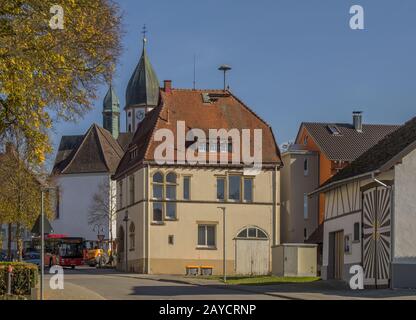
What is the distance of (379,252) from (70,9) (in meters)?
18.9

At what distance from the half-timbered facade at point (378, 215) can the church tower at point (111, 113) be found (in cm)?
10153

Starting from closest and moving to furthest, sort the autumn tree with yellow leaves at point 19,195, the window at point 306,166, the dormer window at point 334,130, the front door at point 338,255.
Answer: the front door at point 338,255, the autumn tree with yellow leaves at point 19,195, the window at point 306,166, the dormer window at point 334,130

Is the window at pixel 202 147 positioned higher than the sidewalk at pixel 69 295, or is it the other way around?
the window at pixel 202 147

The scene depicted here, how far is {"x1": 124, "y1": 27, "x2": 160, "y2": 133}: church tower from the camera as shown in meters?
142

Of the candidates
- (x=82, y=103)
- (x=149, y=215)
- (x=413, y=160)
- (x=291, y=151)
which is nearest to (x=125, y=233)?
(x=149, y=215)

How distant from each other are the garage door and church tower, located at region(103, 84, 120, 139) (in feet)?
268

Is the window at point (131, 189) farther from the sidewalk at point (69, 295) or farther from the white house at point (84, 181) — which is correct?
the white house at point (84, 181)

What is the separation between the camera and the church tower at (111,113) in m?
146

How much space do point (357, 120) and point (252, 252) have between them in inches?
550

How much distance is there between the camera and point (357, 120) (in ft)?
233

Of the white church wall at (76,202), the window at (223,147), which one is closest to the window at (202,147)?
the window at (223,147)

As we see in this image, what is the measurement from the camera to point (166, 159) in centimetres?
6400

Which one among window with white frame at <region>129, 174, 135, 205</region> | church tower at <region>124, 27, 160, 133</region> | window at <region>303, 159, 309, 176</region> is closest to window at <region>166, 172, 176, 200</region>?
window with white frame at <region>129, 174, 135, 205</region>

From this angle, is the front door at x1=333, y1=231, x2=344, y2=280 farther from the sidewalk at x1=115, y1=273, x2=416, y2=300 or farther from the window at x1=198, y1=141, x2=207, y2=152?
the window at x1=198, y1=141, x2=207, y2=152
